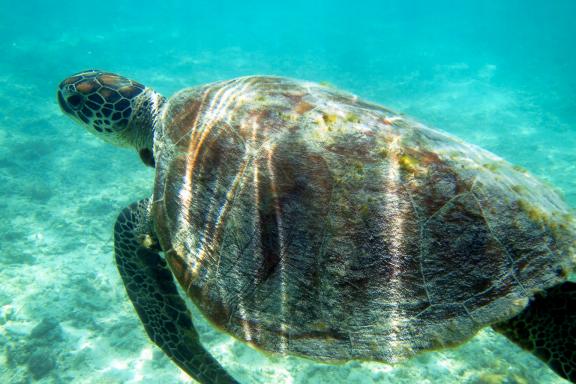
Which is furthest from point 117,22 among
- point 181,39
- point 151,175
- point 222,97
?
point 222,97

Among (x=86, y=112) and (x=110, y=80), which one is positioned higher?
(x=110, y=80)

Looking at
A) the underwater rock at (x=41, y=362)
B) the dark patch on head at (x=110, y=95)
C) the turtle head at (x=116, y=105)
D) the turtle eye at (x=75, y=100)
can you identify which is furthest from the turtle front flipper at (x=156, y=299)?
the underwater rock at (x=41, y=362)

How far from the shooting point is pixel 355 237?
190 cm

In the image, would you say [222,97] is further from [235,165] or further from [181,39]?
[181,39]

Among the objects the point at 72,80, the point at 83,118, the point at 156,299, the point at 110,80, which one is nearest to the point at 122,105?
the point at 110,80

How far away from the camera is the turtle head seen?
13.1 feet

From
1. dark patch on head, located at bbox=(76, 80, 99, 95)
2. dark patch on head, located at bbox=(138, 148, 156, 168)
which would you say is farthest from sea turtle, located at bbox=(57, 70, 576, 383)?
dark patch on head, located at bbox=(76, 80, 99, 95)

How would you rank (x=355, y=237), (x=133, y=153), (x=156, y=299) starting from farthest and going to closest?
(x=133, y=153) → (x=156, y=299) → (x=355, y=237)

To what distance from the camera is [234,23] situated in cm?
4734

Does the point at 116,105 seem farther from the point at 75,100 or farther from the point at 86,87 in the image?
the point at 75,100

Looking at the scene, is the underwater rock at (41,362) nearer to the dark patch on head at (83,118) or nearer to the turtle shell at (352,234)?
the dark patch on head at (83,118)

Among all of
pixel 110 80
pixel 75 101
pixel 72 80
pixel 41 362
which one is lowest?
pixel 41 362

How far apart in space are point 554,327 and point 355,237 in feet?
4.25

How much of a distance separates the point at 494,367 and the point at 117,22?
4712cm
